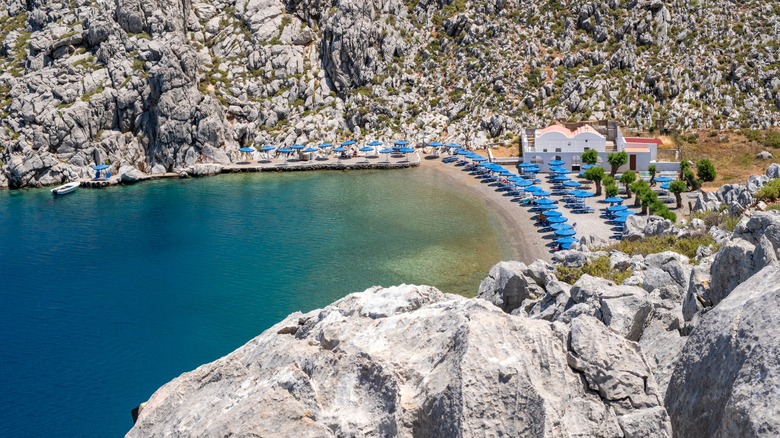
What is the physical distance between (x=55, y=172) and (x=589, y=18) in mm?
91393

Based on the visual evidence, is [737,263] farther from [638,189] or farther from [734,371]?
[638,189]

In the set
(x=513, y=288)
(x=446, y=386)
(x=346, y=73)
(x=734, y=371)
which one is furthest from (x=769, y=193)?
(x=346, y=73)

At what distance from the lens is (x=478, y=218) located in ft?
222

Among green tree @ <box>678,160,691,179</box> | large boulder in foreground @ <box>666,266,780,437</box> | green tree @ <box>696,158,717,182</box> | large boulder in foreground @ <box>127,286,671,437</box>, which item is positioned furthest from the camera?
green tree @ <box>678,160,691,179</box>

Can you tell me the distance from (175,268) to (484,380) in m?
52.6

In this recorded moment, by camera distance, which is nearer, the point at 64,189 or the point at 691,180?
the point at 691,180

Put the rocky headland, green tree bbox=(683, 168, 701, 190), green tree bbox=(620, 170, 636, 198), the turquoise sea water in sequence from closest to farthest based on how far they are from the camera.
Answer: the rocky headland, the turquoise sea water, green tree bbox=(620, 170, 636, 198), green tree bbox=(683, 168, 701, 190)

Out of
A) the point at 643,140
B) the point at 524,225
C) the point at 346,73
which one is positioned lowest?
the point at 524,225

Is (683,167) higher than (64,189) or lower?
higher

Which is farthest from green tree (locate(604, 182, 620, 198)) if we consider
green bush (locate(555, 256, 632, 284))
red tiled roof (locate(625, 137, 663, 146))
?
green bush (locate(555, 256, 632, 284))

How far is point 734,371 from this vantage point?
9609mm

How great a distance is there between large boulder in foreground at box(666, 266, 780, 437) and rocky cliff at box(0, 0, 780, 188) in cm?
9030

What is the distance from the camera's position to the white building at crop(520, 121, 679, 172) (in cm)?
8244

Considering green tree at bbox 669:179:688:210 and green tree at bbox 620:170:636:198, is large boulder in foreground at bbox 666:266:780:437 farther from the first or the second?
green tree at bbox 620:170:636:198
